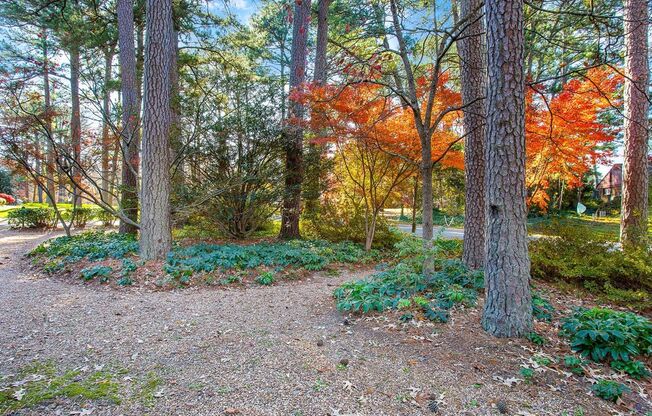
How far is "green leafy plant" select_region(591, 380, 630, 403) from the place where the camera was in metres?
2.00

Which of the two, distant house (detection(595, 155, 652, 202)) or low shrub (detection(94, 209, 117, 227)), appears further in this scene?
distant house (detection(595, 155, 652, 202))

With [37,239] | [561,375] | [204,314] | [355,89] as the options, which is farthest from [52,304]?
[37,239]

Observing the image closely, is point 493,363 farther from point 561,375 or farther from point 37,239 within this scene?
point 37,239

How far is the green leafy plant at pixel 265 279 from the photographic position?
186 inches

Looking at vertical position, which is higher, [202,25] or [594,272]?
[202,25]

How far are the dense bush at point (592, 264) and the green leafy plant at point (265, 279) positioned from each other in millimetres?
3638

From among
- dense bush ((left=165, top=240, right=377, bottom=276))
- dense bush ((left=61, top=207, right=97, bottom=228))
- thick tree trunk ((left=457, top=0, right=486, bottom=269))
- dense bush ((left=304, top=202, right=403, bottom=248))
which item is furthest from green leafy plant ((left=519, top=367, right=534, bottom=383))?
dense bush ((left=61, top=207, right=97, bottom=228))

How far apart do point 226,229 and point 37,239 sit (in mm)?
5597

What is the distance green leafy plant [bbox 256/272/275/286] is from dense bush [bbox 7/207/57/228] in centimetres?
1025

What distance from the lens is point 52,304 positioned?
3672 millimetres

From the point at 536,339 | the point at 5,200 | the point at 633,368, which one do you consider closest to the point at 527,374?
the point at 536,339

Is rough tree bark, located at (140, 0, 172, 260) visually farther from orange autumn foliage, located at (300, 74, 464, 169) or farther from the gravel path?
orange autumn foliage, located at (300, 74, 464, 169)

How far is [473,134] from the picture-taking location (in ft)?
13.9

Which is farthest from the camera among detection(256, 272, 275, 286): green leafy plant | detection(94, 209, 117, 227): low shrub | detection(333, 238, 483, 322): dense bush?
detection(94, 209, 117, 227): low shrub
